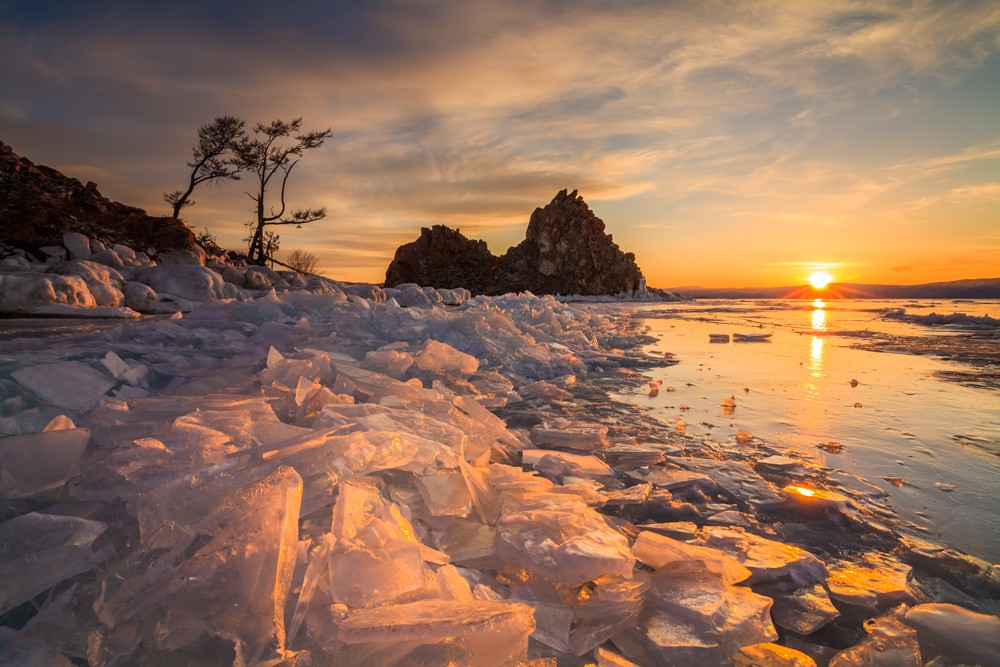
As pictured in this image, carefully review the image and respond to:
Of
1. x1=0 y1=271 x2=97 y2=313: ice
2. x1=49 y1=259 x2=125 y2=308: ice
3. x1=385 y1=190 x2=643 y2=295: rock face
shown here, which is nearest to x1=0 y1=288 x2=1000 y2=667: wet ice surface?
x1=0 y1=271 x2=97 y2=313: ice

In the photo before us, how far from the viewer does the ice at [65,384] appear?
66.0 inches

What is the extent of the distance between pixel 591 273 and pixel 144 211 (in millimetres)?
55173

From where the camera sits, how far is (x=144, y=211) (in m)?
13.7

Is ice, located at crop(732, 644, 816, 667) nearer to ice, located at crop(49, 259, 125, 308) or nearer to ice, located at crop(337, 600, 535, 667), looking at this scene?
ice, located at crop(337, 600, 535, 667)

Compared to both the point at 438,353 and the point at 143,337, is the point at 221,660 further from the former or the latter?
the point at 143,337

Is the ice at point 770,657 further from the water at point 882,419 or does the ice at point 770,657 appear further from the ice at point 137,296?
the ice at point 137,296

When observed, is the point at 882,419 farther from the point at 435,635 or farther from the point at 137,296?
the point at 137,296

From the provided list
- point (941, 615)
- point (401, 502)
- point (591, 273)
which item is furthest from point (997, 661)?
point (591, 273)

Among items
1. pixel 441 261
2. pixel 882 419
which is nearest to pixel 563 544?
pixel 882 419

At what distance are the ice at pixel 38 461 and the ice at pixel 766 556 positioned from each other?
1.77 metres

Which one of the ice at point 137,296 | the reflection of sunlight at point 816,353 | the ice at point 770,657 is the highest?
the ice at point 137,296

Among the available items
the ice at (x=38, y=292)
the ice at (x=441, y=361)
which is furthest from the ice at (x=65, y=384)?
the ice at (x=38, y=292)

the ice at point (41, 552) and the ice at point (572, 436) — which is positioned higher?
the ice at point (41, 552)

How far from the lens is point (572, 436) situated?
2.42 meters
